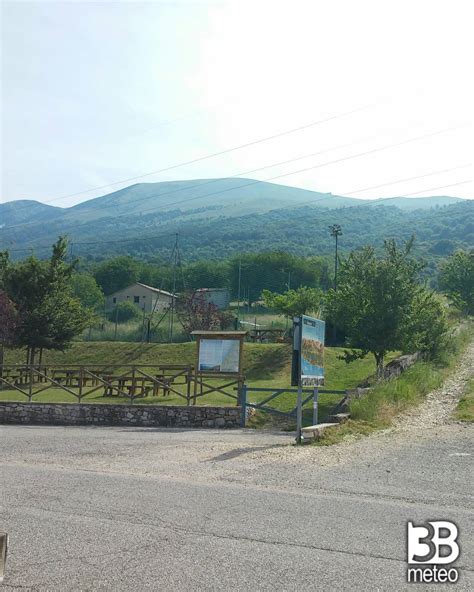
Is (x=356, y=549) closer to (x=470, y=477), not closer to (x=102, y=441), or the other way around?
(x=470, y=477)

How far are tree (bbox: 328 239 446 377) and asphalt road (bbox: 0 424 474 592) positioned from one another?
888cm

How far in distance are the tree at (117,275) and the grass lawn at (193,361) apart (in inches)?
2612

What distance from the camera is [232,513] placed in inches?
281

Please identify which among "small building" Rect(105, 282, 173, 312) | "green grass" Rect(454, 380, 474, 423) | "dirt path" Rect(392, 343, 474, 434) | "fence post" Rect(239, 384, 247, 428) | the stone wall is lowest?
the stone wall

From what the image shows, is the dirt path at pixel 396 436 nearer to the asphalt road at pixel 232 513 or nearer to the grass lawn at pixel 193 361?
the asphalt road at pixel 232 513

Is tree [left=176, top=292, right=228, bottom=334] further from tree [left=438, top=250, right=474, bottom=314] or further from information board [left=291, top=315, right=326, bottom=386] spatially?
information board [left=291, top=315, right=326, bottom=386]

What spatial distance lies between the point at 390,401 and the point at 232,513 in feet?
33.4

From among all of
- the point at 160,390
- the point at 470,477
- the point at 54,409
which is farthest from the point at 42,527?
the point at 160,390

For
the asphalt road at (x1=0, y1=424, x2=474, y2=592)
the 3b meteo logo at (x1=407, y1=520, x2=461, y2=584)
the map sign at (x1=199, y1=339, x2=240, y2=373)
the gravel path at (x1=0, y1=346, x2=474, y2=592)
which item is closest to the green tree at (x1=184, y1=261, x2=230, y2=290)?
the map sign at (x1=199, y1=339, x2=240, y2=373)

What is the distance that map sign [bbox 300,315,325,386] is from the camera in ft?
42.5

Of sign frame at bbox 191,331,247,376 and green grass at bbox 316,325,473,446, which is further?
sign frame at bbox 191,331,247,376

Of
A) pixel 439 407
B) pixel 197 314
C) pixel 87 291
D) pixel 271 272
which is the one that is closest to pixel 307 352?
pixel 439 407

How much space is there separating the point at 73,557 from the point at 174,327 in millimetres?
44417

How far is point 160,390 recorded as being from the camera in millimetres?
26266
